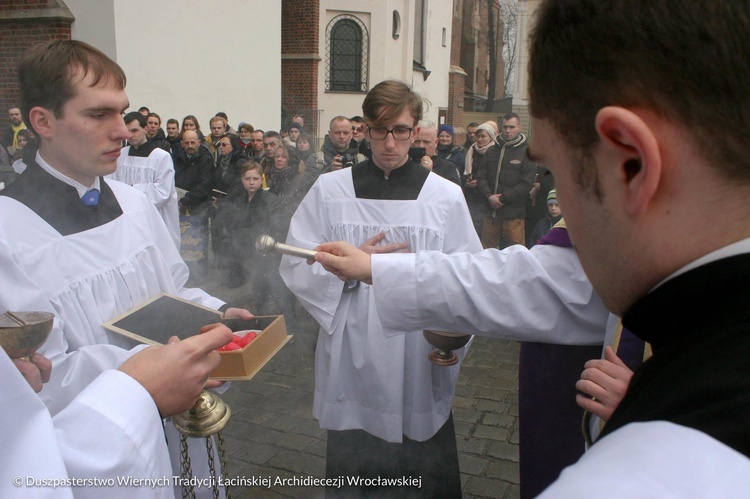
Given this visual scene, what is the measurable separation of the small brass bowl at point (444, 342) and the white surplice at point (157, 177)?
4324 millimetres

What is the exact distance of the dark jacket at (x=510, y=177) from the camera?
713 centimetres

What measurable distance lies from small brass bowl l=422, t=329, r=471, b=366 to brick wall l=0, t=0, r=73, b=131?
914 centimetres

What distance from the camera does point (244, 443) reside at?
3.65 meters

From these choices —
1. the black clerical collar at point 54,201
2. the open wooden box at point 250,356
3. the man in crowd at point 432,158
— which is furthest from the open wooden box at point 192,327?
the man in crowd at point 432,158

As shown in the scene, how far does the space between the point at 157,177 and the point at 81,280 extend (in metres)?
4.54

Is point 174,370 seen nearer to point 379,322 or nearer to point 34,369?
point 34,369

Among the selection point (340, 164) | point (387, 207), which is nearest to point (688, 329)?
point (387, 207)

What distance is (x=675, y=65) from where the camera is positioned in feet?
2.15

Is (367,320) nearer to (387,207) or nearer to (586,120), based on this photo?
(387,207)

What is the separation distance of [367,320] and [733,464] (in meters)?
2.42

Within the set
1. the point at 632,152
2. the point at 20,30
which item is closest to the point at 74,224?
the point at 632,152

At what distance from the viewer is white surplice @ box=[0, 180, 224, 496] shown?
1793mm

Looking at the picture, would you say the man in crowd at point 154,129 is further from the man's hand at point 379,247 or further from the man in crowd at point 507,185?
the man's hand at point 379,247

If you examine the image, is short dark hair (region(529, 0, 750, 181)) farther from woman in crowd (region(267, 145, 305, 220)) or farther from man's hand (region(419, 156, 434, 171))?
woman in crowd (region(267, 145, 305, 220))
